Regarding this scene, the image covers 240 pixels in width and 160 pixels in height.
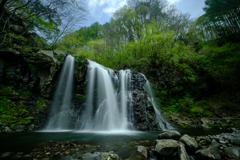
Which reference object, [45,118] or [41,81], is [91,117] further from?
[41,81]

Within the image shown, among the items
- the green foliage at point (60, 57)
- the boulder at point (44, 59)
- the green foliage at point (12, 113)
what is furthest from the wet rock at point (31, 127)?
the green foliage at point (60, 57)

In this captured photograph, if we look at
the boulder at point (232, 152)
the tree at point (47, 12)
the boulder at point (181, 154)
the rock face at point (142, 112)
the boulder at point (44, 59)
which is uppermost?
the tree at point (47, 12)

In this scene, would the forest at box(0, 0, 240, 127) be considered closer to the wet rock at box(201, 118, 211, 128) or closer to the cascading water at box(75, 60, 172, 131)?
the wet rock at box(201, 118, 211, 128)

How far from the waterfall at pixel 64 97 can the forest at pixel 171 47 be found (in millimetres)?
1584

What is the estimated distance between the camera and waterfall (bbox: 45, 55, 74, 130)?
8820 millimetres

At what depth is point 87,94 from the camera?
1001cm

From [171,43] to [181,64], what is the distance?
125 inches

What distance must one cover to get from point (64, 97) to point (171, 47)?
554 inches

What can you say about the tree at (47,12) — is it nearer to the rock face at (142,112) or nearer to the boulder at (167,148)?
the boulder at (167,148)

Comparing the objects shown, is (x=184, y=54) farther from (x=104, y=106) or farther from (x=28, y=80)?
(x=28, y=80)

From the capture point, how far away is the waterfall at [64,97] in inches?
347

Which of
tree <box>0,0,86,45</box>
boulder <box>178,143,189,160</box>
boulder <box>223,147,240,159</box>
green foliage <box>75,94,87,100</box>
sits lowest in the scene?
boulder <box>223,147,240,159</box>

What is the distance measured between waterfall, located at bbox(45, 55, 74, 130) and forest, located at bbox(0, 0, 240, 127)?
1.58m

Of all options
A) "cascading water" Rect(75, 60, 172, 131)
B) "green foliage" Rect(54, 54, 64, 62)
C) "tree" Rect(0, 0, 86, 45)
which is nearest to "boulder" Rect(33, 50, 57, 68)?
"green foliage" Rect(54, 54, 64, 62)
